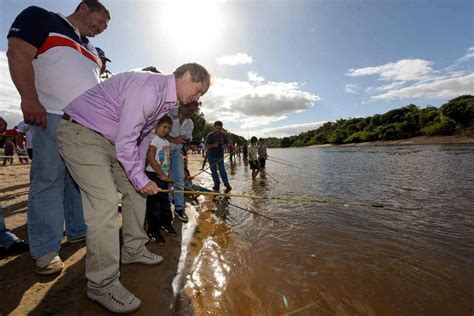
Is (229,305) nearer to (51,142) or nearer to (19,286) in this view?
(19,286)

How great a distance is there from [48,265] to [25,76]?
171 cm

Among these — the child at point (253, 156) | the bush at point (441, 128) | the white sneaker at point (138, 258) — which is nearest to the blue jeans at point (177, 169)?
the white sneaker at point (138, 258)

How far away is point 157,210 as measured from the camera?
3586 millimetres

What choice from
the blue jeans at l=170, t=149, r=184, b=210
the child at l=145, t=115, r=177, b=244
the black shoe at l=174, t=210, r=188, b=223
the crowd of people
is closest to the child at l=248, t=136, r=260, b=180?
the blue jeans at l=170, t=149, r=184, b=210

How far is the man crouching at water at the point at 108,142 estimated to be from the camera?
6.08ft

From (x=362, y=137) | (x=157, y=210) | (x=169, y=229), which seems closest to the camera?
(x=157, y=210)

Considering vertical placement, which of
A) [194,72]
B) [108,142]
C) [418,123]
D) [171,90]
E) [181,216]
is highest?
[418,123]

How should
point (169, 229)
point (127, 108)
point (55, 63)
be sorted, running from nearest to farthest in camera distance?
1. point (127, 108)
2. point (55, 63)
3. point (169, 229)

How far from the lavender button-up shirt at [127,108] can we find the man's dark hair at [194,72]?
79mm

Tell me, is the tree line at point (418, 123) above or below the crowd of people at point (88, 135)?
above

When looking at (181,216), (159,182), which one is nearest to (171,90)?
(159,182)

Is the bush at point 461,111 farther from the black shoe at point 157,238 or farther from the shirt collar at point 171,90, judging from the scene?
the shirt collar at point 171,90

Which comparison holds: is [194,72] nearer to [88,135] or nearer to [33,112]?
[88,135]

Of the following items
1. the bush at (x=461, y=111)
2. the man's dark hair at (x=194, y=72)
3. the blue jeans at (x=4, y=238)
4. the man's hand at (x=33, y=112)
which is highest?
the bush at (x=461, y=111)
